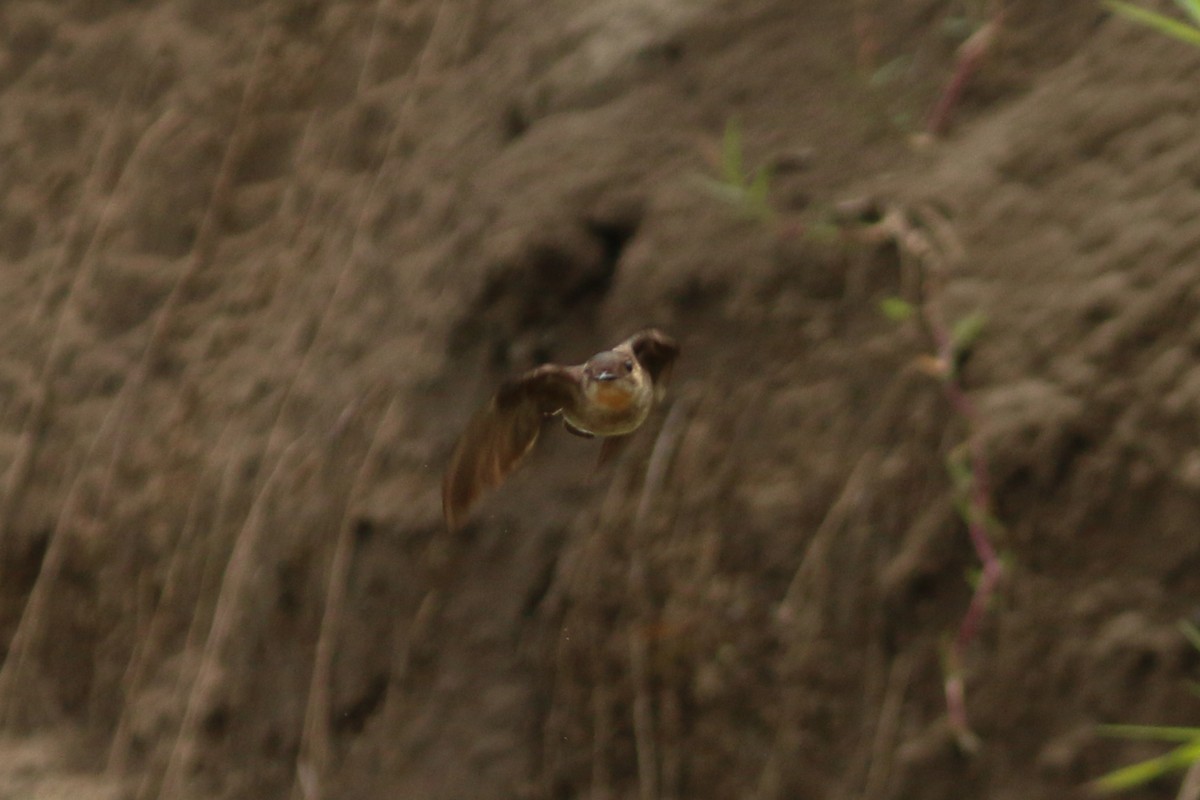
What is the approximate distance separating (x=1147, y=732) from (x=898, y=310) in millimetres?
574

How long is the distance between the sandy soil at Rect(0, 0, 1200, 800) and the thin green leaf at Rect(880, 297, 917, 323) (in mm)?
28

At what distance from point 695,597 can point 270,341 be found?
1027mm

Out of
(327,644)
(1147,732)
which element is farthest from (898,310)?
(327,644)

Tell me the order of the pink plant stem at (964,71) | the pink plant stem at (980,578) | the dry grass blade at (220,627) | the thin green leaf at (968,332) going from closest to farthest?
1. the pink plant stem at (980,578)
2. the thin green leaf at (968,332)
3. the pink plant stem at (964,71)
4. the dry grass blade at (220,627)

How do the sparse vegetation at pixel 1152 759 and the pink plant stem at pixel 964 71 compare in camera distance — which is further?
the pink plant stem at pixel 964 71

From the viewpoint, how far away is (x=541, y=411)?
1.69m

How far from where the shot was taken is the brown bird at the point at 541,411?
1.54 metres

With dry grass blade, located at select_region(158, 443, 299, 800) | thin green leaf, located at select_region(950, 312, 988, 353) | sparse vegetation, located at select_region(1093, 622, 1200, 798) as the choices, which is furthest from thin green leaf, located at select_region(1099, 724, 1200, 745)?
dry grass blade, located at select_region(158, 443, 299, 800)

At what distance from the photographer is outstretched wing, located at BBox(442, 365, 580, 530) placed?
1611 mm

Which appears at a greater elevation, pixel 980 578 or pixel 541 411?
pixel 541 411

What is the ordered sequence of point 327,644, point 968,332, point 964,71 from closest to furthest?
point 968,332 < point 964,71 < point 327,644

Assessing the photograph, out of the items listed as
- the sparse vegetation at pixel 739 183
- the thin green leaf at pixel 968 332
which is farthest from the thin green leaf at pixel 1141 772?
the sparse vegetation at pixel 739 183

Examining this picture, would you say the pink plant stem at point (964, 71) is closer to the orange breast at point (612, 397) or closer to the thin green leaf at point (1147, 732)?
the orange breast at point (612, 397)

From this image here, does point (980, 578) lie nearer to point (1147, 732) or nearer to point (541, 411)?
point (1147, 732)
